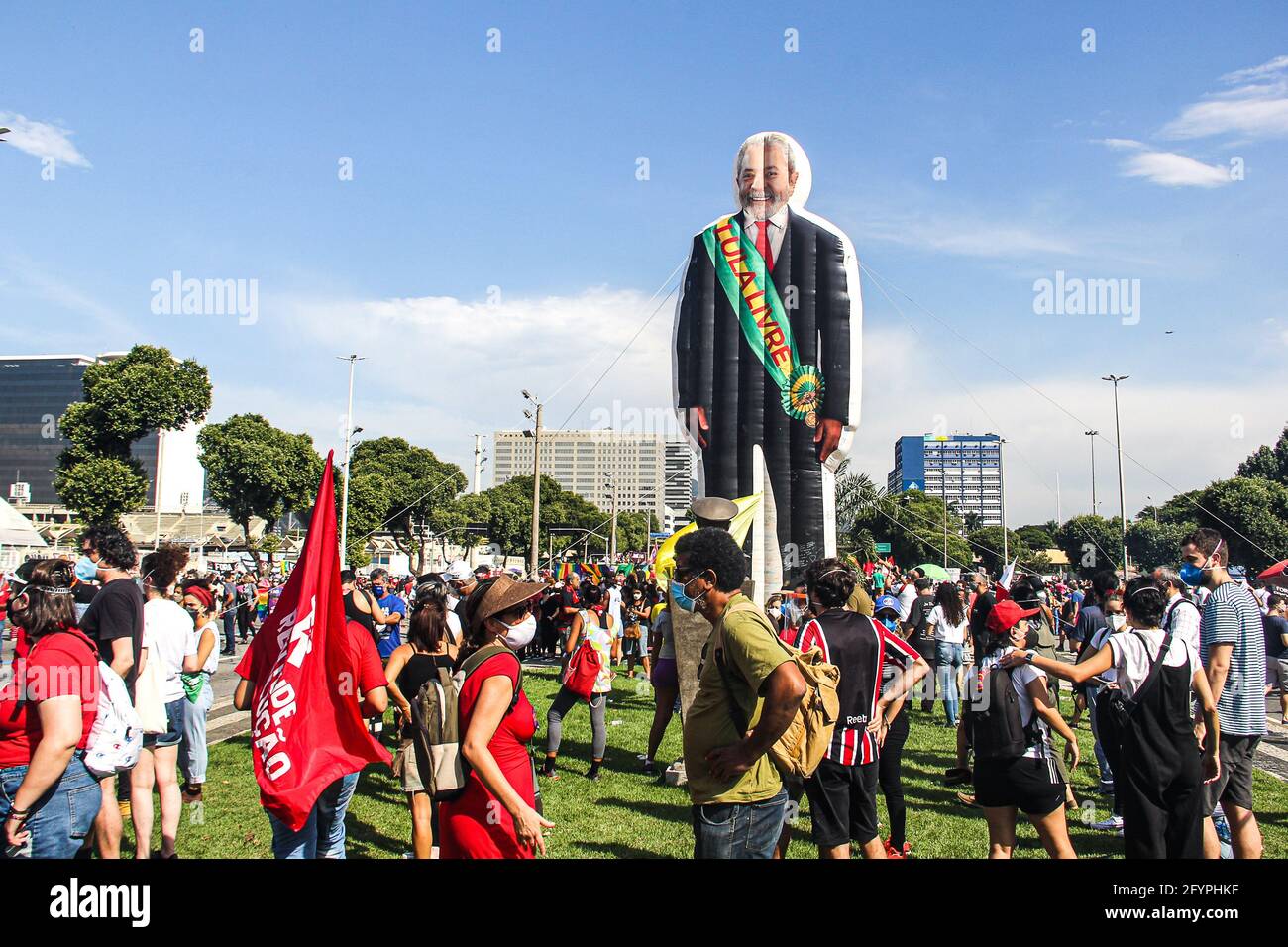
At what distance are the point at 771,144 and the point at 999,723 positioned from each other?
1213 cm

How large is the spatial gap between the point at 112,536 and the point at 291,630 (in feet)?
4.79

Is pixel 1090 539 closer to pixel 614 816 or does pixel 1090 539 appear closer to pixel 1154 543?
pixel 1154 543

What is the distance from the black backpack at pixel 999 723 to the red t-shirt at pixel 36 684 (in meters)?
3.86

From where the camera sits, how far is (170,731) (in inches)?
203

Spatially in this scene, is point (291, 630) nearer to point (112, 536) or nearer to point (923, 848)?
point (112, 536)

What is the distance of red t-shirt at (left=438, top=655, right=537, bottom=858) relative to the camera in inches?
122

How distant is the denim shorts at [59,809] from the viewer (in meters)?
3.34

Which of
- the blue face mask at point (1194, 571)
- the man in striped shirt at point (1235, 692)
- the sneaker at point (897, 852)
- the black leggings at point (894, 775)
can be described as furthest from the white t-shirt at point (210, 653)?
the blue face mask at point (1194, 571)

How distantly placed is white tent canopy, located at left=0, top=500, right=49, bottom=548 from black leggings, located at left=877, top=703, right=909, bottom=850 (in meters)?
24.5

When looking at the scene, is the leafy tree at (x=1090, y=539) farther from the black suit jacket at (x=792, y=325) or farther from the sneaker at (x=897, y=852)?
the sneaker at (x=897, y=852)

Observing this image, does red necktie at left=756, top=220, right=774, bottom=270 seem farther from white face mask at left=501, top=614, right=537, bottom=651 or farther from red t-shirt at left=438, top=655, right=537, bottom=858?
red t-shirt at left=438, top=655, right=537, bottom=858

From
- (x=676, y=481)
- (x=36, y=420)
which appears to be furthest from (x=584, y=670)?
(x=36, y=420)

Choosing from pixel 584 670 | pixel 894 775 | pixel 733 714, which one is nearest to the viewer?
pixel 733 714
